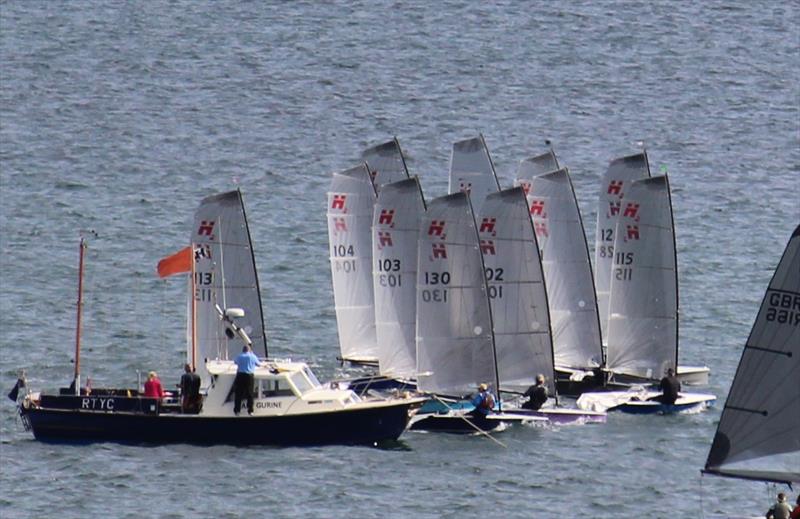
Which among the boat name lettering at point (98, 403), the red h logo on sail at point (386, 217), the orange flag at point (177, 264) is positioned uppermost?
the red h logo on sail at point (386, 217)

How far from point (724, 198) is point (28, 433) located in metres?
40.5

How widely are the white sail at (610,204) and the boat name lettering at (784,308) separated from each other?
2548 cm

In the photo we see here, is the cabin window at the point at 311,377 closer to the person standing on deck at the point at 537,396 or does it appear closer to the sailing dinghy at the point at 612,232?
the person standing on deck at the point at 537,396

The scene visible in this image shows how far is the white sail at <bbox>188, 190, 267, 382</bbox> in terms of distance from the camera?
252 ft

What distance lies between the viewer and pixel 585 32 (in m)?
142

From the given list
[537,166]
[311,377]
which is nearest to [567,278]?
[537,166]

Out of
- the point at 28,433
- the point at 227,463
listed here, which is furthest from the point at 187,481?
the point at 28,433

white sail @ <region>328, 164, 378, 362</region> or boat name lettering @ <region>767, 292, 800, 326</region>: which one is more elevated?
white sail @ <region>328, 164, 378, 362</region>

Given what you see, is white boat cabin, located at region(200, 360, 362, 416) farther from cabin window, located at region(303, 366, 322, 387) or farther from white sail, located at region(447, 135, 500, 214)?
white sail, located at region(447, 135, 500, 214)

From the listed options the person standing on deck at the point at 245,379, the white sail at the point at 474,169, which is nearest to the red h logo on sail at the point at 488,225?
the white sail at the point at 474,169

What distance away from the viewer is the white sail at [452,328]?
76.2 meters

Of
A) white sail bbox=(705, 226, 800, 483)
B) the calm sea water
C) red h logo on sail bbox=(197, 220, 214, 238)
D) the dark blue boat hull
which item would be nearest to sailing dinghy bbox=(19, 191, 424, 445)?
the dark blue boat hull

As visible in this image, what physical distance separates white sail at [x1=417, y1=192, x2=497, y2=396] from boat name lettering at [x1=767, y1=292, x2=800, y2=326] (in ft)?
64.4

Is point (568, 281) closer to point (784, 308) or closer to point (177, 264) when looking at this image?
point (177, 264)
